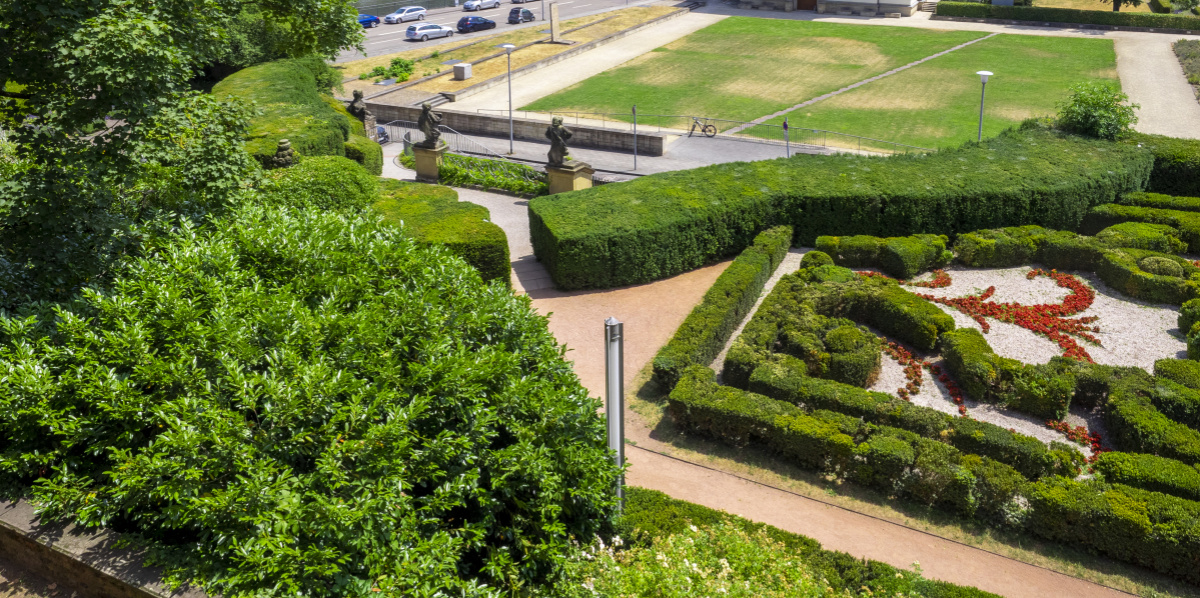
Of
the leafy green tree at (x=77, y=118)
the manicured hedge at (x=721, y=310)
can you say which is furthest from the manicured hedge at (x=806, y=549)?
the leafy green tree at (x=77, y=118)

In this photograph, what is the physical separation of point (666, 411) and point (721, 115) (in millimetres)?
26544

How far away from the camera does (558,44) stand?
52.0m

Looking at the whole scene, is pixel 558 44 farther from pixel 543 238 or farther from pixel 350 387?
pixel 350 387

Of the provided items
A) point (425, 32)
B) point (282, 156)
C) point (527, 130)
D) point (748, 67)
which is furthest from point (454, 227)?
point (425, 32)

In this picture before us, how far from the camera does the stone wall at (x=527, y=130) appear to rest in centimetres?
3412

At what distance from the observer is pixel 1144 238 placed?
62.3ft

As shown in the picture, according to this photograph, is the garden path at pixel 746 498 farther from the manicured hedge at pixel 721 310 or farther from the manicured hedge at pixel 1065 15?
the manicured hedge at pixel 1065 15

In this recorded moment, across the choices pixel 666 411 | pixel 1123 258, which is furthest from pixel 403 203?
pixel 1123 258

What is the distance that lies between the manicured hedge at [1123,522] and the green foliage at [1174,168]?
1403 cm

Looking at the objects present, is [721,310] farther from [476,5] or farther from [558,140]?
[476,5]

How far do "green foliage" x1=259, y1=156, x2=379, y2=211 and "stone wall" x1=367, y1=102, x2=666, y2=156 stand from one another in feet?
57.7

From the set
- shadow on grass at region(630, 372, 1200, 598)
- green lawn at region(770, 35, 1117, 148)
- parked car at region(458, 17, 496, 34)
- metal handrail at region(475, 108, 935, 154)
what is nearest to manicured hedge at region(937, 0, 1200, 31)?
green lawn at region(770, 35, 1117, 148)

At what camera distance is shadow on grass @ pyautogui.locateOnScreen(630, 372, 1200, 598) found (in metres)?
11.0

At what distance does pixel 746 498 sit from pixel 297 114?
16708 mm
